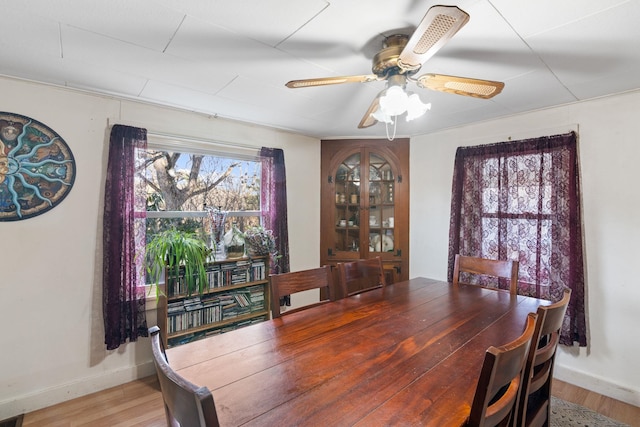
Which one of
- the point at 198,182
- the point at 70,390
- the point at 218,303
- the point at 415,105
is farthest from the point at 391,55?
the point at 70,390

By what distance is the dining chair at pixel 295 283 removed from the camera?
1.65 m

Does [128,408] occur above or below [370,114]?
below

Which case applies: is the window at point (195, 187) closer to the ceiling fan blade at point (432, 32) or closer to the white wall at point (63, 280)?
the white wall at point (63, 280)

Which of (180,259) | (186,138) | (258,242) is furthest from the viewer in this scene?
(258,242)

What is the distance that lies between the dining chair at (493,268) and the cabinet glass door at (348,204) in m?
1.39

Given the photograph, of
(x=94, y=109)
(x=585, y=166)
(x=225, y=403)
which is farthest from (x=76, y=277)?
(x=585, y=166)

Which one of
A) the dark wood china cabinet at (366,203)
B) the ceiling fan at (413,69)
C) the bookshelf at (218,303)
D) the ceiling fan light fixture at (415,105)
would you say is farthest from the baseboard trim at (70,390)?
the ceiling fan light fixture at (415,105)

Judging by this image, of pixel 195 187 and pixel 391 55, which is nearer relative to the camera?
pixel 391 55

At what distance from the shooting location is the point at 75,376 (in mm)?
2195

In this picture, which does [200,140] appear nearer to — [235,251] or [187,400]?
[235,251]

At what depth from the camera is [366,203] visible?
3.55 meters

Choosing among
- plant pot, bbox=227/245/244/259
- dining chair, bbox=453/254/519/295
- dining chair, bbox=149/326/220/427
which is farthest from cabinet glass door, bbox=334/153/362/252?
dining chair, bbox=149/326/220/427

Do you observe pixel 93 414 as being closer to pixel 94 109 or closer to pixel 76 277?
pixel 76 277

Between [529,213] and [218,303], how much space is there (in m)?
2.84
